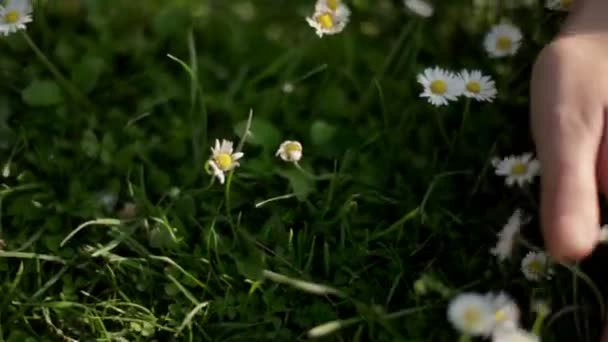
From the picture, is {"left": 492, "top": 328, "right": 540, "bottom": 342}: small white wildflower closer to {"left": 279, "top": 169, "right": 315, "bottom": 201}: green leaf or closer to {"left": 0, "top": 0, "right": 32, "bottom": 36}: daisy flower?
{"left": 279, "top": 169, "right": 315, "bottom": 201}: green leaf

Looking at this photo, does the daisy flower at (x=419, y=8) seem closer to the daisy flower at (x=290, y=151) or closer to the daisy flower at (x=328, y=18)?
the daisy flower at (x=328, y=18)

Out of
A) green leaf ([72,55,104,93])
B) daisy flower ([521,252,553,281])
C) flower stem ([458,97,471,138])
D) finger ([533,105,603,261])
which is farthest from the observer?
green leaf ([72,55,104,93])

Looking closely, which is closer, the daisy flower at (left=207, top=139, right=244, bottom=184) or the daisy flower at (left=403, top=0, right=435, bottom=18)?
the daisy flower at (left=207, top=139, right=244, bottom=184)

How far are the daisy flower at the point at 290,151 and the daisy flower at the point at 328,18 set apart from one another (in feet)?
0.48

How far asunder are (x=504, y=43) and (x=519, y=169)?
0.21 metres

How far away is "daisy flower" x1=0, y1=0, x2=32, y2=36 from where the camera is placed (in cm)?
110

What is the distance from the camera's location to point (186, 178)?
3.68ft

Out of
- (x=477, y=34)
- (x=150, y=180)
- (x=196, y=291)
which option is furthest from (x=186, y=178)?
(x=477, y=34)

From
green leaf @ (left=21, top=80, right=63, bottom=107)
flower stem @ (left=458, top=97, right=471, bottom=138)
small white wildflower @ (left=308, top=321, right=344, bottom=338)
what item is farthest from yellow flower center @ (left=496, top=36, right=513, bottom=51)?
green leaf @ (left=21, top=80, right=63, bottom=107)

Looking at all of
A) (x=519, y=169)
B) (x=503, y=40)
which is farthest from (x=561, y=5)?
(x=519, y=169)

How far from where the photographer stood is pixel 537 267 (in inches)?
38.9

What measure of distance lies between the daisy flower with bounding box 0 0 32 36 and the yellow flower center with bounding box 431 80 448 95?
48cm

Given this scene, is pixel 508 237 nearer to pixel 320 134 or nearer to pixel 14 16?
pixel 320 134

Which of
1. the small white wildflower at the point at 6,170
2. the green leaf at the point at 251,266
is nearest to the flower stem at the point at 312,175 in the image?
the green leaf at the point at 251,266
